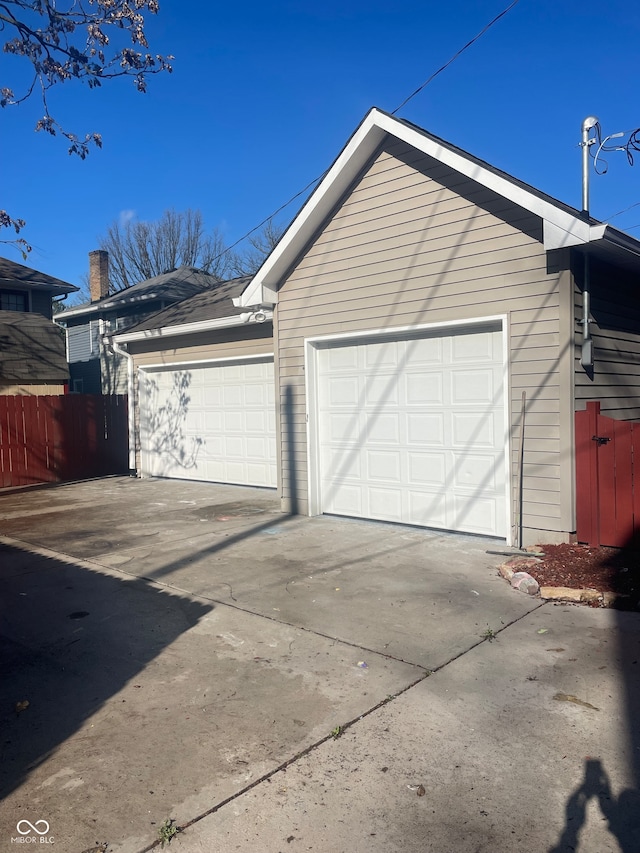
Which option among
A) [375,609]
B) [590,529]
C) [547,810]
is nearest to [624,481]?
[590,529]

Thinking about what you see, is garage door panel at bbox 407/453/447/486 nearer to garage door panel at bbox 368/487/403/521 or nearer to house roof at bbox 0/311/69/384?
garage door panel at bbox 368/487/403/521

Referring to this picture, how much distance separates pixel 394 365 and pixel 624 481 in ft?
10.4

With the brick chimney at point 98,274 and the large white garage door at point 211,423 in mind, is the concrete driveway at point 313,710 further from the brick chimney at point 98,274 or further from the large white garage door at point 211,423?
the brick chimney at point 98,274

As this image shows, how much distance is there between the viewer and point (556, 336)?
6.78m

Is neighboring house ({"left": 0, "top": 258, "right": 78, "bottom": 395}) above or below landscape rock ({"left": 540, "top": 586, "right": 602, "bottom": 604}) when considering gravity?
above

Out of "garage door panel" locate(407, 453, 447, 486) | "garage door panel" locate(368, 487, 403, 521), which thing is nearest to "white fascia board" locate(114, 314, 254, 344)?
"garage door panel" locate(368, 487, 403, 521)

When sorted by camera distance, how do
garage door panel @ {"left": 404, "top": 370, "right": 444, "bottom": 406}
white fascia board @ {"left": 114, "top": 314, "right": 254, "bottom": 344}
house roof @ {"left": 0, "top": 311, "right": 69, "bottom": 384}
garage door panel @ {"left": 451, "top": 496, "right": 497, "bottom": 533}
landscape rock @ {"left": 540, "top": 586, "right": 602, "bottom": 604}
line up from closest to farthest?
landscape rock @ {"left": 540, "top": 586, "right": 602, "bottom": 604}, garage door panel @ {"left": 451, "top": 496, "right": 497, "bottom": 533}, garage door panel @ {"left": 404, "top": 370, "right": 444, "bottom": 406}, white fascia board @ {"left": 114, "top": 314, "right": 254, "bottom": 344}, house roof @ {"left": 0, "top": 311, "right": 69, "bottom": 384}

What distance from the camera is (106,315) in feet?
78.8

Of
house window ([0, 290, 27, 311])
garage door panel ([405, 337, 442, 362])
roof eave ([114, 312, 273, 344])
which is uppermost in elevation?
house window ([0, 290, 27, 311])

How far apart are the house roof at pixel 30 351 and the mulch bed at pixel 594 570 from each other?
1515cm

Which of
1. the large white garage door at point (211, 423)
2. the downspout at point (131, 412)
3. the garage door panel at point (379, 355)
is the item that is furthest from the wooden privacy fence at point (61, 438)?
the garage door panel at point (379, 355)

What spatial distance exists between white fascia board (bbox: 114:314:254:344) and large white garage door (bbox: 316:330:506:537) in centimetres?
280

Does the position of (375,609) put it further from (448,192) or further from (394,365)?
(448,192)

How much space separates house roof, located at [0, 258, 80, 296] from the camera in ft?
64.0
